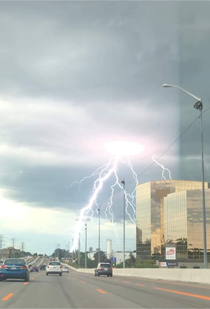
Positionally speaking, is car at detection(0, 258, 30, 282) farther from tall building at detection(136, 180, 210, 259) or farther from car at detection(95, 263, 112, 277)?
tall building at detection(136, 180, 210, 259)

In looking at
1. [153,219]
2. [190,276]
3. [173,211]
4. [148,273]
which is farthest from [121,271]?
[153,219]

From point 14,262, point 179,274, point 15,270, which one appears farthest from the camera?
point 179,274

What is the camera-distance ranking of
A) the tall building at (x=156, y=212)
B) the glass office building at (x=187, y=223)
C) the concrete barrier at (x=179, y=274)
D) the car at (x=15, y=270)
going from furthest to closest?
the tall building at (x=156, y=212)
the glass office building at (x=187, y=223)
the car at (x=15, y=270)
the concrete barrier at (x=179, y=274)

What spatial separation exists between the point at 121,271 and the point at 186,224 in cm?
7078

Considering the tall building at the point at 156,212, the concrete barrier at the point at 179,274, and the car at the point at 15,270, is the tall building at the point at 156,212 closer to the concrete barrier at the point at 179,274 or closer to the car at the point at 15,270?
the concrete barrier at the point at 179,274

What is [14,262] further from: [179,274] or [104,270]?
[104,270]

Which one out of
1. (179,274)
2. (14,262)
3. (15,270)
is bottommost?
(179,274)

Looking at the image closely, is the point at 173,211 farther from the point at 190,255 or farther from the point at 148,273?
the point at 148,273

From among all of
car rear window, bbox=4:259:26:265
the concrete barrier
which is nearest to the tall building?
the concrete barrier

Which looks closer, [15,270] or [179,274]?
[15,270]

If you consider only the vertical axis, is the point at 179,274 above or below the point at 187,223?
below

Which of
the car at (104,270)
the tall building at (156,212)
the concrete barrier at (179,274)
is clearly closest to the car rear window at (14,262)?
the concrete barrier at (179,274)

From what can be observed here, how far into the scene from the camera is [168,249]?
9750 cm

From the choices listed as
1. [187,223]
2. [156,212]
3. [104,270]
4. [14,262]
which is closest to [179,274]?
[14,262]
